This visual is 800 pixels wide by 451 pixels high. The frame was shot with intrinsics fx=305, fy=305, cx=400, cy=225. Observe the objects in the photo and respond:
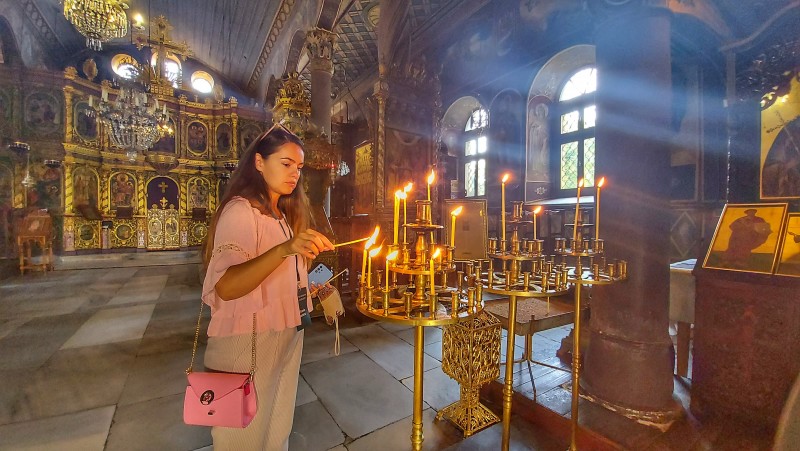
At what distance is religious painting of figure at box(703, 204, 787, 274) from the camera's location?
2013 mm

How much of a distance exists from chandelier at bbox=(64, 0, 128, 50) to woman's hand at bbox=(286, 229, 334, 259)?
34.6 ft

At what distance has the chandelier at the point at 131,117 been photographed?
33.1 ft

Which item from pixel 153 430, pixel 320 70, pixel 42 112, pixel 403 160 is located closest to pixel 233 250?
pixel 153 430

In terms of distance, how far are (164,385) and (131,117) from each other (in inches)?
455

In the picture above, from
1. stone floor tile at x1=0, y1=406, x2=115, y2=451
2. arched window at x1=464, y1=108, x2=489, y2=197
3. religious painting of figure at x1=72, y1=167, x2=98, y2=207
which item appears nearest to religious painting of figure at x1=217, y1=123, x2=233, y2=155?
religious painting of figure at x1=72, y1=167, x2=98, y2=207

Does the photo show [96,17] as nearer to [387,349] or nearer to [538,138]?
[387,349]

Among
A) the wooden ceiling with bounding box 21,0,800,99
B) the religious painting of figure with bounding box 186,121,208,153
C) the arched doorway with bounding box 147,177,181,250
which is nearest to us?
the wooden ceiling with bounding box 21,0,800,99

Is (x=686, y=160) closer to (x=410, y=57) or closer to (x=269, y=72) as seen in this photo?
(x=410, y=57)

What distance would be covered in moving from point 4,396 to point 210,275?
3.31 meters

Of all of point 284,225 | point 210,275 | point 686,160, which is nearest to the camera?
point 210,275

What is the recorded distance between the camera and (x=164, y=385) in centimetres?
294

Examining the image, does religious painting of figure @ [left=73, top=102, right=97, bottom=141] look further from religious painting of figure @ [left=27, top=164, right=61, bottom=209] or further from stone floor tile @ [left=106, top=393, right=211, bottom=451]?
stone floor tile @ [left=106, top=393, right=211, bottom=451]

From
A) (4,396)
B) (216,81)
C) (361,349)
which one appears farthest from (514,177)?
(216,81)

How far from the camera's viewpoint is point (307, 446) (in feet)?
7.09
